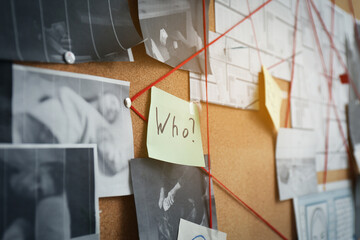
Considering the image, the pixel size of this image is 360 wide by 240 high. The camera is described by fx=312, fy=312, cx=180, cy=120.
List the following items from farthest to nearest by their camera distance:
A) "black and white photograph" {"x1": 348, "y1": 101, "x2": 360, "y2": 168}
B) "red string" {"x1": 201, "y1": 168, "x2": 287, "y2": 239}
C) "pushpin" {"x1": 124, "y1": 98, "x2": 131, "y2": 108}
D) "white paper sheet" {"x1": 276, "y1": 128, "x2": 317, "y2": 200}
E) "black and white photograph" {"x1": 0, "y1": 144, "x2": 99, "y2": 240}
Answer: "black and white photograph" {"x1": 348, "y1": 101, "x2": 360, "y2": 168}
"white paper sheet" {"x1": 276, "y1": 128, "x2": 317, "y2": 200}
"red string" {"x1": 201, "y1": 168, "x2": 287, "y2": 239}
"pushpin" {"x1": 124, "y1": 98, "x2": 131, "y2": 108}
"black and white photograph" {"x1": 0, "y1": 144, "x2": 99, "y2": 240}

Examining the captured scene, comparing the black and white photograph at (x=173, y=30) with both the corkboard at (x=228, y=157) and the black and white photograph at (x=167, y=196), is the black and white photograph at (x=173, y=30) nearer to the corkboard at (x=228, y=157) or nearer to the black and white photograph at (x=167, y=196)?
the corkboard at (x=228, y=157)

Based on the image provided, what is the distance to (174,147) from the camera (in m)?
0.48

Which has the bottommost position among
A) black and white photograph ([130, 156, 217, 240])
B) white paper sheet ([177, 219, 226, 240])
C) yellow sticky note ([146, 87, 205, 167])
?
white paper sheet ([177, 219, 226, 240])

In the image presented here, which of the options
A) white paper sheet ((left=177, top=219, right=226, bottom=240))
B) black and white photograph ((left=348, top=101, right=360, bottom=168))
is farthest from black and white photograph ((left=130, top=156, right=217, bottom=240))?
black and white photograph ((left=348, top=101, right=360, bottom=168))

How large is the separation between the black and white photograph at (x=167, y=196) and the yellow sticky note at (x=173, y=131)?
0.05 feet

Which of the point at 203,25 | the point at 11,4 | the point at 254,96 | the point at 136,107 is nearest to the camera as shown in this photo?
the point at 11,4

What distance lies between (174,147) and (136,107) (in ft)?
0.28

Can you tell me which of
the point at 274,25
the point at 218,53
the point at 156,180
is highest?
the point at 274,25

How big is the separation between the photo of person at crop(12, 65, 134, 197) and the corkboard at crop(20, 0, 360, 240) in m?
0.01

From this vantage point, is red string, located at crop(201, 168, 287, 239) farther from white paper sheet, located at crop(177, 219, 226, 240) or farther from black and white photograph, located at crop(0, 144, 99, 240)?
black and white photograph, located at crop(0, 144, 99, 240)

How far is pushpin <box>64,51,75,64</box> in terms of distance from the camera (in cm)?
37

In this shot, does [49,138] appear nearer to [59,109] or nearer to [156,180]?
[59,109]

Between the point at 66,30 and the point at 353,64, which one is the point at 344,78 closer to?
the point at 353,64

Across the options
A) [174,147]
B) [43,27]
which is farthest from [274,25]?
[43,27]
